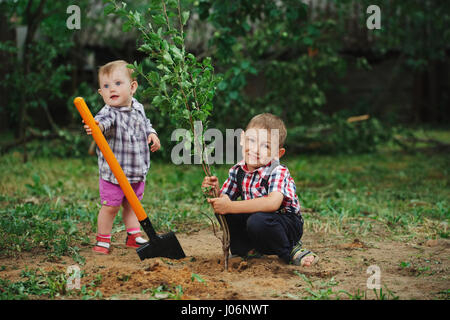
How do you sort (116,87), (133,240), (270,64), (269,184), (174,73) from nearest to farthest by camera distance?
(174,73)
(269,184)
(116,87)
(133,240)
(270,64)

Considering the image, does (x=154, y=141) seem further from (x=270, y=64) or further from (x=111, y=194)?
(x=270, y=64)

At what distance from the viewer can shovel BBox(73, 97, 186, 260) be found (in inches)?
109

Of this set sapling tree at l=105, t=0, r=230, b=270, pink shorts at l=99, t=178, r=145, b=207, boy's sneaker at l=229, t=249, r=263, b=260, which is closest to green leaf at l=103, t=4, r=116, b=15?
sapling tree at l=105, t=0, r=230, b=270

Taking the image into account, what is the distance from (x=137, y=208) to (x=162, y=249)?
280mm

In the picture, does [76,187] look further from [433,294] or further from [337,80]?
[337,80]

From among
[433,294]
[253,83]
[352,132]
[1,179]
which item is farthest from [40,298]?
[253,83]

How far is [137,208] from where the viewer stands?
2.86m

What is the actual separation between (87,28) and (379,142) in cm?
531

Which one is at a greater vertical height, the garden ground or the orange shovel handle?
the orange shovel handle

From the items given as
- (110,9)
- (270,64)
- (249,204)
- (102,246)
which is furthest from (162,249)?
(270,64)

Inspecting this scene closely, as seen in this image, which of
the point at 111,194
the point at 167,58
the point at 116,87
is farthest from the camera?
the point at 111,194

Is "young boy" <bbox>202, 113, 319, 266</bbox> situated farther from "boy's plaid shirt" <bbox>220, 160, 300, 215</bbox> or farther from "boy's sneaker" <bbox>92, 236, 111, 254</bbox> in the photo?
"boy's sneaker" <bbox>92, 236, 111, 254</bbox>

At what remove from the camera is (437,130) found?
1034 centimetres

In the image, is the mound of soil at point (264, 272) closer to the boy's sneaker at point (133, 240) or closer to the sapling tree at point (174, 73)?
the boy's sneaker at point (133, 240)
